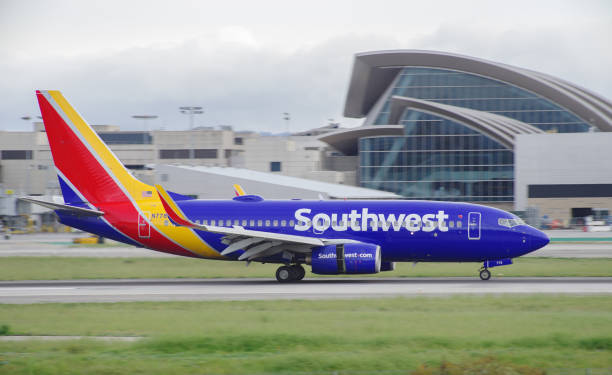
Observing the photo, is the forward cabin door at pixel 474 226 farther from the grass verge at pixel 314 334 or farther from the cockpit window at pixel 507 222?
the grass verge at pixel 314 334

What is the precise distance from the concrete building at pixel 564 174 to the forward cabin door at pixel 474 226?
→ 56.9 meters

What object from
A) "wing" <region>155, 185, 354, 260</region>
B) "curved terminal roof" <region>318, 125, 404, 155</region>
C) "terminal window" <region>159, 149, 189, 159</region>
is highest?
"curved terminal roof" <region>318, 125, 404, 155</region>

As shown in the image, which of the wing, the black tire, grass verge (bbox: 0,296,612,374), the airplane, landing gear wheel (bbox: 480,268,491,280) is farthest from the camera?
the black tire

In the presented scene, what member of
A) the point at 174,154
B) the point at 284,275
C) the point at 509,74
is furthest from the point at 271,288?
the point at 174,154

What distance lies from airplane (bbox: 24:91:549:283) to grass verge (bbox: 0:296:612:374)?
6.43 m

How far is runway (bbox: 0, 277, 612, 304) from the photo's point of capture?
25391 mm

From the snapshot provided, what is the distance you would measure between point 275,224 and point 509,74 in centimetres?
7067

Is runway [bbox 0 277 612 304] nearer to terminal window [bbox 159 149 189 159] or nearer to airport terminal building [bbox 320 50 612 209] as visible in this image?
airport terminal building [bbox 320 50 612 209]

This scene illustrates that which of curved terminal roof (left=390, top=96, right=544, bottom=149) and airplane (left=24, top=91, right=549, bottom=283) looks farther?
curved terminal roof (left=390, top=96, right=544, bottom=149)

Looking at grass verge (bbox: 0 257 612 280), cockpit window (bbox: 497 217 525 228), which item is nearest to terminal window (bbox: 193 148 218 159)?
grass verge (bbox: 0 257 612 280)

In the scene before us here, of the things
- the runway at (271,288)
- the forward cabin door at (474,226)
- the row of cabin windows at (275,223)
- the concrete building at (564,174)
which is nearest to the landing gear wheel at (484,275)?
the runway at (271,288)

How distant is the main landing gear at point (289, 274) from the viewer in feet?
101

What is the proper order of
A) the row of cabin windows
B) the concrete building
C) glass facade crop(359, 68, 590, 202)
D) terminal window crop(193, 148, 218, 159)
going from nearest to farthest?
1. the row of cabin windows
2. the concrete building
3. glass facade crop(359, 68, 590, 202)
4. terminal window crop(193, 148, 218, 159)

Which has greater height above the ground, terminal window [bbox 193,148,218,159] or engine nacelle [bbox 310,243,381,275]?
terminal window [bbox 193,148,218,159]
